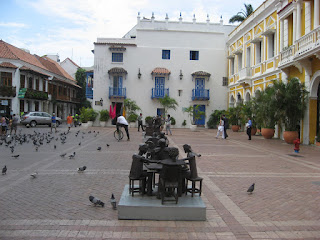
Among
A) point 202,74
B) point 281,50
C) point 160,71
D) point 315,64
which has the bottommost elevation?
point 315,64

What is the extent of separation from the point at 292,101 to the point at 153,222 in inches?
525

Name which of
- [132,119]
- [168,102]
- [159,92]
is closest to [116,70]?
[159,92]

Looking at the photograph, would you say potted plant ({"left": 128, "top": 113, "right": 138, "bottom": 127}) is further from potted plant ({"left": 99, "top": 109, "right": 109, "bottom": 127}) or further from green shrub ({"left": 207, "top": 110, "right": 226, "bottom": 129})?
green shrub ({"left": 207, "top": 110, "right": 226, "bottom": 129})

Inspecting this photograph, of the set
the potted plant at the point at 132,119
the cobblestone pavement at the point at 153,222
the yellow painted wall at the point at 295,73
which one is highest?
the yellow painted wall at the point at 295,73

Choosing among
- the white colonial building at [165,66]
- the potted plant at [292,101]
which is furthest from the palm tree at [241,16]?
the potted plant at [292,101]

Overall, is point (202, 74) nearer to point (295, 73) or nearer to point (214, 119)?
point (214, 119)

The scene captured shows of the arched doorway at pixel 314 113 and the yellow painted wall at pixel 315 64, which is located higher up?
the yellow painted wall at pixel 315 64

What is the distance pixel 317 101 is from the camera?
15125mm

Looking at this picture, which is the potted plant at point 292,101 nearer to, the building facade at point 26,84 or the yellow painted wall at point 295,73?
the yellow painted wall at point 295,73

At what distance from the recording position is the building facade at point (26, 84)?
33.6 m

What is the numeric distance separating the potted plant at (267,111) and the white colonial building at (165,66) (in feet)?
41.9

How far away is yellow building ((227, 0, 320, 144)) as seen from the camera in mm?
14615

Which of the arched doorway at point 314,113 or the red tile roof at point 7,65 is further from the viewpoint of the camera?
the red tile roof at point 7,65

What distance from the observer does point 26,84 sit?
119ft
